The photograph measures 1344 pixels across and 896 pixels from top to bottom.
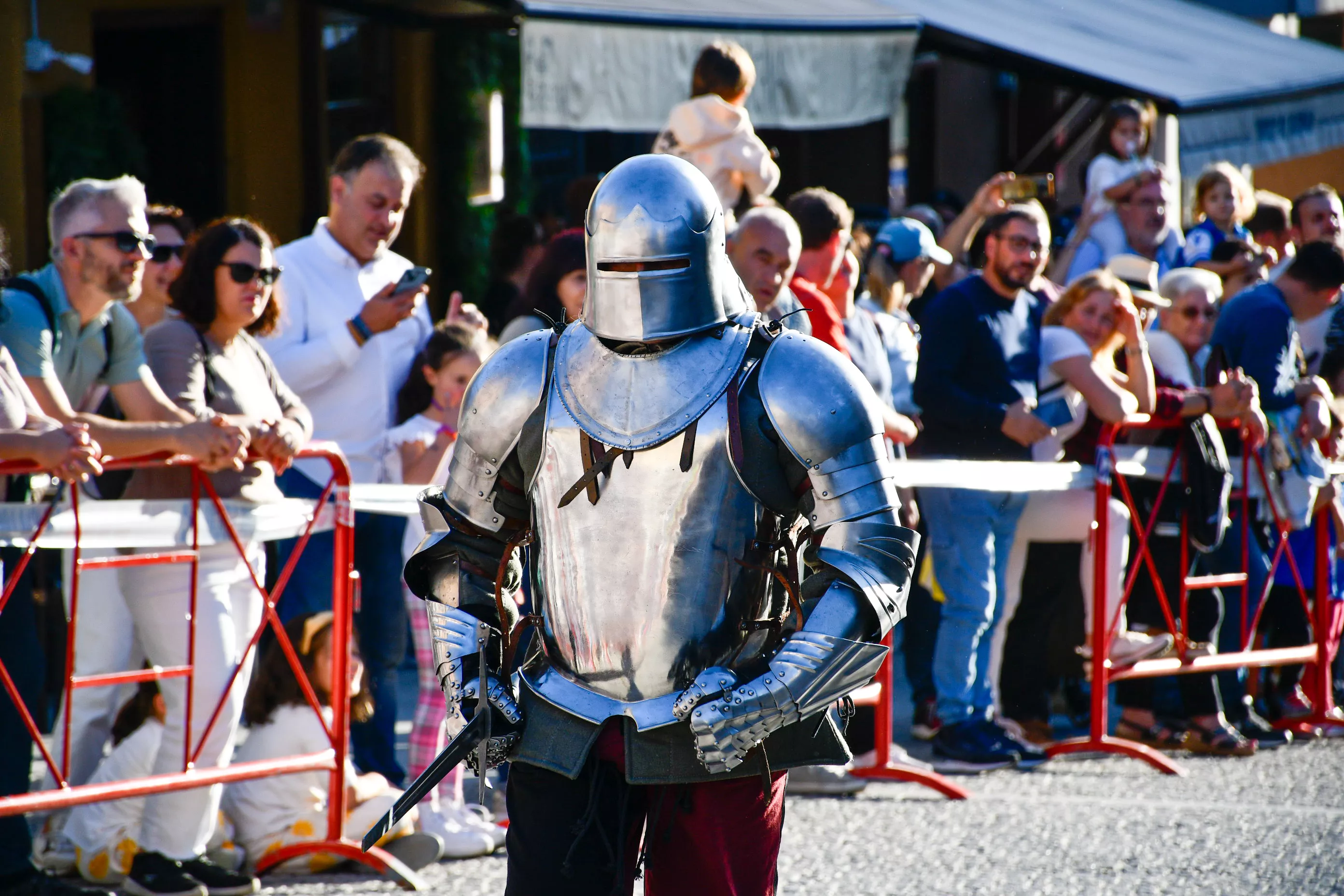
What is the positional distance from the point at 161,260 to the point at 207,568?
1408 mm

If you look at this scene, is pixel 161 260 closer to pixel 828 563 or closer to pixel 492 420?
pixel 492 420

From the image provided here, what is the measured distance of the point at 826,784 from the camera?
18.4 feet

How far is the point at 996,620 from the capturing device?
6199mm

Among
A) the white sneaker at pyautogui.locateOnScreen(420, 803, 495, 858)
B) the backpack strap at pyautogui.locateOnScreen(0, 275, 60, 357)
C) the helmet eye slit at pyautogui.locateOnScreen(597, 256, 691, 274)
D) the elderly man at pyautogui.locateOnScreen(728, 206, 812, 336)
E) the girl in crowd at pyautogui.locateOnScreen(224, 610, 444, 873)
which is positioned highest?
the elderly man at pyautogui.locateOnScreen(728, 206, 812, 336)

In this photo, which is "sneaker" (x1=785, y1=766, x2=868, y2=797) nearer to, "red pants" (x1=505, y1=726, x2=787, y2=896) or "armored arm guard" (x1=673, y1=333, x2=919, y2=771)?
"red pants" (x1=505, y1=726, x2=787, y2=896)

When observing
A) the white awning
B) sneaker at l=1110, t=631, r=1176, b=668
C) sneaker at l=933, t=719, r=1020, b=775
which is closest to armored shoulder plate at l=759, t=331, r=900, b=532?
sneaker at l=933, t=719, r=1020, b=775

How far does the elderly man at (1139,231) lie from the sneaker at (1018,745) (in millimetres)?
2732

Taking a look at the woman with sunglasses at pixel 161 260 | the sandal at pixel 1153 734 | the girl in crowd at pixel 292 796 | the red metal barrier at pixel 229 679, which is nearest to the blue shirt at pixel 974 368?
the sandal at pixel 1153 734

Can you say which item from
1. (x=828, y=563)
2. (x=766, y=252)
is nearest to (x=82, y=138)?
(x=766, y=252)

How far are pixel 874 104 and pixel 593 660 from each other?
6410mm

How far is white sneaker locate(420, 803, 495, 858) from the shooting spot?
484 centimetres

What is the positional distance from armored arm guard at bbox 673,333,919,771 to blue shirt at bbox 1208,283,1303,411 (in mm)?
4023

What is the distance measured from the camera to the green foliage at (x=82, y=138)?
8.13m

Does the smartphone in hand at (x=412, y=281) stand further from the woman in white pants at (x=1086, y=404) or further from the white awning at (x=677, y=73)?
the woman in white pants at (x=1086, y=404)
